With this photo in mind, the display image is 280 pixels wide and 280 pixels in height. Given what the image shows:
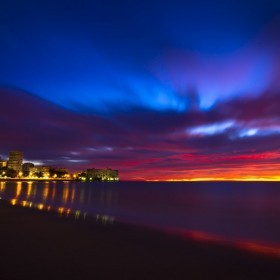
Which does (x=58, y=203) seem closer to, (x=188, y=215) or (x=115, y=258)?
(x=188, y=215)

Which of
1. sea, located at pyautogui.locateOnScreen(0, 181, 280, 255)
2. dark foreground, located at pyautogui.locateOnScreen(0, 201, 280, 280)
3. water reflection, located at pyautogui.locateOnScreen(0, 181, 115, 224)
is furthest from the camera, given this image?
water reflection, located at pyautogui.locateOnScreen(0, 181, 115, 224)

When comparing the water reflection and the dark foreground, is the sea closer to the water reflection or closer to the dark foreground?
the water reflection

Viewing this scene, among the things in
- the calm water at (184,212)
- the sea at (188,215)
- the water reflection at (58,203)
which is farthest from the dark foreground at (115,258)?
the water reflection at (58,203)

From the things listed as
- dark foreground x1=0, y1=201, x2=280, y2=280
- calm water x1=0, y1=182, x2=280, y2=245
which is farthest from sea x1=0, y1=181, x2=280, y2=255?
dark foreground x1=0, y1=201, x2=280, y2=280

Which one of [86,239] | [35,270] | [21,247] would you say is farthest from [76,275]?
[86,239]

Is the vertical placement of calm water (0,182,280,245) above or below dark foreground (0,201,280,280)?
above

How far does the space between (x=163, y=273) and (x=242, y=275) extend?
2.94 m

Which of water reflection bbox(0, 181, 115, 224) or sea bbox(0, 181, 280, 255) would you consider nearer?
sea bbox(0, 181, 280, 255)

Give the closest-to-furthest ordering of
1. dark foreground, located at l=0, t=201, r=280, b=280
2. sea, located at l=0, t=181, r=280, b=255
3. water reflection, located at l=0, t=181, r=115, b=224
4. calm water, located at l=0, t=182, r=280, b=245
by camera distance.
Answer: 1. dark foreground, located at l=0, t=201, r=280, b=280
2. sea, located at l=0, t=181, r=280, b=255
3. calm water, located at l=0, t=182, r=280, b=245
4. water reflection, located at l=0, t=181, r=115, b=224

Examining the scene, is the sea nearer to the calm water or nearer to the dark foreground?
the calm water

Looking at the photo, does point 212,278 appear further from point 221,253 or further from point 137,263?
point 221,253

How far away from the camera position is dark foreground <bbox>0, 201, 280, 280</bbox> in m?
9.52

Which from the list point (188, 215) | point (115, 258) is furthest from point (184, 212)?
point (115, 258)

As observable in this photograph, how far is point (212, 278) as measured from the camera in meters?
9.73
